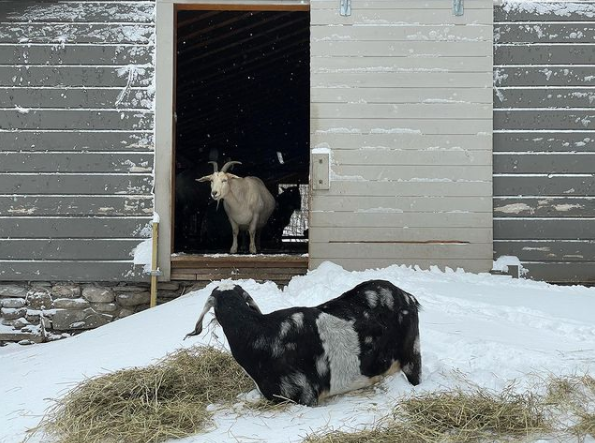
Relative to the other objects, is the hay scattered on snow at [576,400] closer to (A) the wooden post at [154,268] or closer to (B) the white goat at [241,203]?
(A) the wooden post at [154,268]

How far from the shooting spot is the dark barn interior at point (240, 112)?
9586 millimetres

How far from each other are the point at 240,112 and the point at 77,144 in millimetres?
6333

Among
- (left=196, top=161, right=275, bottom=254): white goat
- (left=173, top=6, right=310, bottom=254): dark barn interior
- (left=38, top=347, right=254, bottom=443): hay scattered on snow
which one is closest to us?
(left=38, top=347, right=254, bottom=443): hay scattered on snow

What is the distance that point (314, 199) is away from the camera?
22.7 feet

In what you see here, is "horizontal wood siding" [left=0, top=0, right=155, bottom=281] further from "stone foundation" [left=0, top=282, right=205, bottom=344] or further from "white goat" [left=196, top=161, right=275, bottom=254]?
"white goat" [left=196, top=161, right=275, bottom=254]

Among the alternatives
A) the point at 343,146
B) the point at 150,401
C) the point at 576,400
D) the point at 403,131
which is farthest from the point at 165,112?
the point at 576,400

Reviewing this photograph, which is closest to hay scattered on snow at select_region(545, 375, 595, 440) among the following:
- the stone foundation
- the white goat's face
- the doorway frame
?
the stone foundation

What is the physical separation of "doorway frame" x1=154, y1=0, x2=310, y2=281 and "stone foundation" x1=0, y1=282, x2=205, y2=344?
417 mm

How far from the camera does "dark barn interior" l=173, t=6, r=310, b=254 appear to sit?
959 cm

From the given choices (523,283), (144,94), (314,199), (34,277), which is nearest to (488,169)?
(523,283)

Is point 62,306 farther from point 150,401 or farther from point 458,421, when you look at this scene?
point 458,421

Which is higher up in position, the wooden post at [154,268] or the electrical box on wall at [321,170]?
the electrical box on wall at [321,170]

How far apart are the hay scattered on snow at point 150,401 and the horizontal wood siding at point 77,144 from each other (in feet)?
11.0

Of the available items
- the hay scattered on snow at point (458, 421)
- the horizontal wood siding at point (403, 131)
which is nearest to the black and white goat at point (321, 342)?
the hay scattered on snow at point (458, 421)
